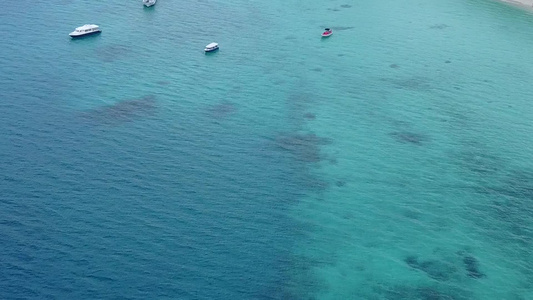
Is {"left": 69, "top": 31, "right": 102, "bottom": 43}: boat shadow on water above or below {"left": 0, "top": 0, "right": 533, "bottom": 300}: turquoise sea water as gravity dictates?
above

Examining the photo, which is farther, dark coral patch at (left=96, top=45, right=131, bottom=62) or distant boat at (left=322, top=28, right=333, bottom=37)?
distant boat at (left=322, top=28, right=333, bottom=37)

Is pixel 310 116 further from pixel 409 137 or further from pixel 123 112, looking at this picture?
pixel 123 112

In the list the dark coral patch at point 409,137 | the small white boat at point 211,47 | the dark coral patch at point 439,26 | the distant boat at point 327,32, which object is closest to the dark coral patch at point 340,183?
the dark coral patch at point 409,137

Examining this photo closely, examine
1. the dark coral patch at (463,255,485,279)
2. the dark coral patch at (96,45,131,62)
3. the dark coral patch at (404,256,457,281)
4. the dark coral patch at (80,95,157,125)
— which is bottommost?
the dark coral patch at (463,255,485,279)

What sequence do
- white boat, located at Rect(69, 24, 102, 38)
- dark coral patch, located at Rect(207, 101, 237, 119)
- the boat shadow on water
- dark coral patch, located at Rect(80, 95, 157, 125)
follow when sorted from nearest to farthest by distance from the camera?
1. dark coral patch, located at Rect(80, 95, 157, 125)
2. dark coral patch, located at Rect(207, 101, 237, 119)
3. white boat, located at Rect(69, 24, 102, 38)
4. the boat shadow on water

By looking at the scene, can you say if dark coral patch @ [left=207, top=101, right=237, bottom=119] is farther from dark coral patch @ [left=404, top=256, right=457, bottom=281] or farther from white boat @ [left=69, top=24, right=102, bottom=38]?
dark coral patch @ [left=404, top=256, right=457, bottom=281]

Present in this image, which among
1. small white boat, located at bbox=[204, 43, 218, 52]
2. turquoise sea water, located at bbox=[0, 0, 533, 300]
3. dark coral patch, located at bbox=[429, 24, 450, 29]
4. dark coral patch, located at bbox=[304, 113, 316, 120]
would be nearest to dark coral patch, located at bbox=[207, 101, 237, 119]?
turquoise sea water, located at bbox=[0, 0, 533, 300]

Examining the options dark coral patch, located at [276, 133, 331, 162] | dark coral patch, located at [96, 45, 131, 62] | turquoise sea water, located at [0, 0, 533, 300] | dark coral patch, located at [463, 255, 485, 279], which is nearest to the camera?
turquoise sea water, located at [0, 0, 533, 300]

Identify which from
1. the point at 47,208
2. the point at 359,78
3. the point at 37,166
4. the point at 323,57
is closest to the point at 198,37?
the point at 323,57
